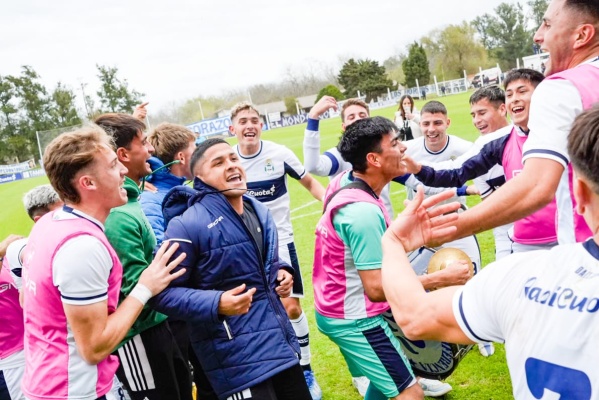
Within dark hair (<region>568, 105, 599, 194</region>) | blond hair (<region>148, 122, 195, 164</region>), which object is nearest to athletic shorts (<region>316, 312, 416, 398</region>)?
dark hair (<region>568, 105, 599, 194</region>)

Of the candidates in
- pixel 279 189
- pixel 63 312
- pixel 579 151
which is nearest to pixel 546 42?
pixel 579 151

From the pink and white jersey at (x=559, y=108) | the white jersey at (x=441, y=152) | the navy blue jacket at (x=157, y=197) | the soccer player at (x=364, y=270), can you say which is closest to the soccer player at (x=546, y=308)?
the pink and white jersey at (x=559, y=108)

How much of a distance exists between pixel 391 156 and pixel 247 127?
301cm

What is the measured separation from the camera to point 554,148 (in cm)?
222

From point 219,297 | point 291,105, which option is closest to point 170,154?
point 219,297

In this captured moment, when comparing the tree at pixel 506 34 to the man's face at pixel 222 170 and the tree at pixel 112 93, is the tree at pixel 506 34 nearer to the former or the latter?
the tree at pixel 112 93

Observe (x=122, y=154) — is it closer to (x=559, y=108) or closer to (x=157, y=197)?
(x=157, y=197)

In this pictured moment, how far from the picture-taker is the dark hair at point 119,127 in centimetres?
357

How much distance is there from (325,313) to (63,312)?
5.71 feet

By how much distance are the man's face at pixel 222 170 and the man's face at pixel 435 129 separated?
3.65 metres

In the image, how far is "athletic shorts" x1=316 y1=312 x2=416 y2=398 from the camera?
3117 mm

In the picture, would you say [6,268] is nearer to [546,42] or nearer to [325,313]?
[325,313]

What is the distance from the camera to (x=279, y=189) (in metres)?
6.16

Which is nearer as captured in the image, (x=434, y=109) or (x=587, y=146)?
(x=587, y=146)
